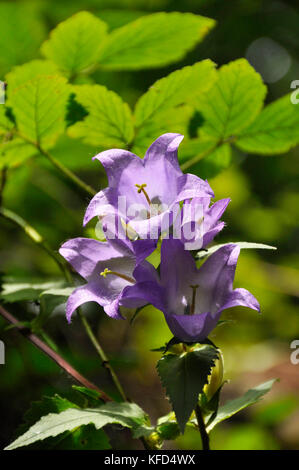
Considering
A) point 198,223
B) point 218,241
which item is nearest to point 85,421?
point 198,223

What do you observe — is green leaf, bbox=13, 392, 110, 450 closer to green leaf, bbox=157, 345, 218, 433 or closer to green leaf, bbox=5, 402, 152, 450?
green leaf, bbox=5, 402, 152, 450

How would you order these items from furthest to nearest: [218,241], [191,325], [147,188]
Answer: [218,241] < [147,188] < [191,325]

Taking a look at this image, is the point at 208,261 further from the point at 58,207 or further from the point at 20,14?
the point at 58,207

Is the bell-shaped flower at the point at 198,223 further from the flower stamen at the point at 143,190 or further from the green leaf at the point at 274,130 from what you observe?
the green leaf at the point at 274,130

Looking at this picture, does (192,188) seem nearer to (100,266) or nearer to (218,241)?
(100,266)

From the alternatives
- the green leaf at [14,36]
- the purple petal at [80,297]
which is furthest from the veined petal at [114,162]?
the green leaf at [14,36]

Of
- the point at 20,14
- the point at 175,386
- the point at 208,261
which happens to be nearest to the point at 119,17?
the point at 20,14
